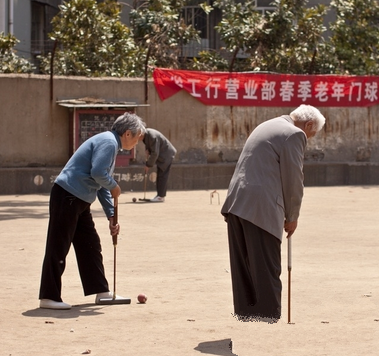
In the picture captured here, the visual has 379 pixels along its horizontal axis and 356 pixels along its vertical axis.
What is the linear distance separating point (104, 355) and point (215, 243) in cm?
582

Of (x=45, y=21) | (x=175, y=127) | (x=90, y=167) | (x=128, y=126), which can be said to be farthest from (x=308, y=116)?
(x=45, y=21)

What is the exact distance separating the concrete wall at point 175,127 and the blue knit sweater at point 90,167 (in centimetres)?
1170

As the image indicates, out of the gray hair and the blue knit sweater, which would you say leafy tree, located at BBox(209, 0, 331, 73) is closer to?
the gray hair

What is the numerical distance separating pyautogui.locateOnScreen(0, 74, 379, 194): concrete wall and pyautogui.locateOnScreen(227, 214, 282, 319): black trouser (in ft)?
42.9

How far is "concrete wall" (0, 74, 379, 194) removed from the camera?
766 inches

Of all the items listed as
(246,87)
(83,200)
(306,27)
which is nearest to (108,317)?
(83,200)

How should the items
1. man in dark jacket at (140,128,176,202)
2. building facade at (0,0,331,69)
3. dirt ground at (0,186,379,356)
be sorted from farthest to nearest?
building facade at (0,0,331,69) < man in dark jacket at (140,128,176,202) < dirt ground at (0,186,379,356)

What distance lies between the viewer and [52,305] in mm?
7477

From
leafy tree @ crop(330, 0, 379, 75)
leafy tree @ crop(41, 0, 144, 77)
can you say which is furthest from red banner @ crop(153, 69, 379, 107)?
leafy tree @ crop(41, 0, 144, 77)

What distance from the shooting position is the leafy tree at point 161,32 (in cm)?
2483

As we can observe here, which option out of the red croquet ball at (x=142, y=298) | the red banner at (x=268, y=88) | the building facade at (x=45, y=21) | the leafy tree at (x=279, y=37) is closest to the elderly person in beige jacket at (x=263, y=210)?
the red croquet ball at (x=142, y=298)

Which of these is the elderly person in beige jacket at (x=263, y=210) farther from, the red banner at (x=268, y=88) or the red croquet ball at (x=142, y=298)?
the red banner at (x=268, y=88)

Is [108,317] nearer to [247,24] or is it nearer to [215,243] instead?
[215,243]

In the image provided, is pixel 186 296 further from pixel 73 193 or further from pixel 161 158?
pixel 161 158
